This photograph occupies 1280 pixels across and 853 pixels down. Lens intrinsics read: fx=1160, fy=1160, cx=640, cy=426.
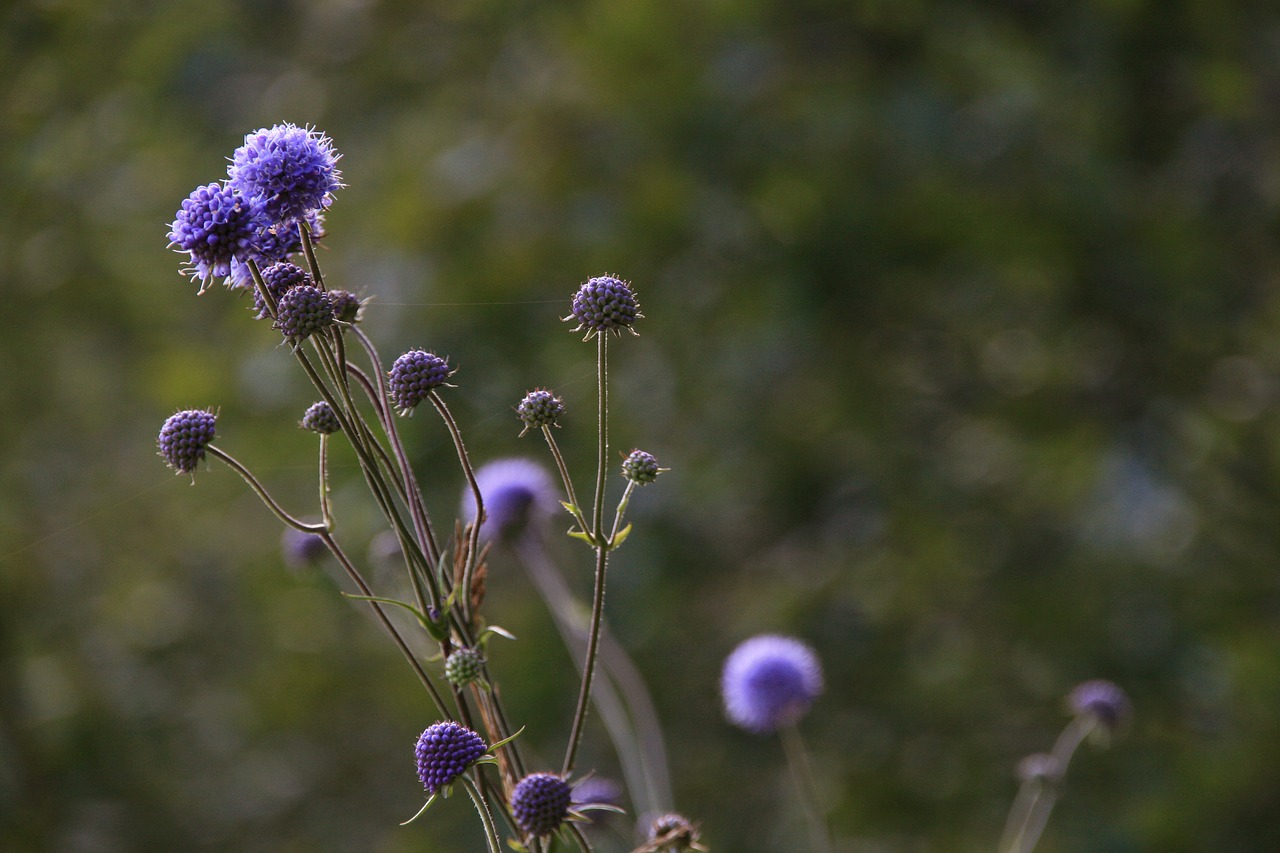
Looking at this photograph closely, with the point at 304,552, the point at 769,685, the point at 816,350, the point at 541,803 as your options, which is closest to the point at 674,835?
the point at 541,803

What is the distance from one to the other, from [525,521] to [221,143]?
3531 millimetres

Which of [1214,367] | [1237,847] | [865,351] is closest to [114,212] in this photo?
[865,351]

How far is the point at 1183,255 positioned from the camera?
4.09 m

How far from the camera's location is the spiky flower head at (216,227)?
1097 mm

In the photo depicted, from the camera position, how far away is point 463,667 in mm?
1072

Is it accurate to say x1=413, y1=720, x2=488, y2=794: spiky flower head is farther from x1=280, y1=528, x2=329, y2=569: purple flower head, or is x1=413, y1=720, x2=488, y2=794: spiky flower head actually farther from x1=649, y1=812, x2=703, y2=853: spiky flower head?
x1=280, y1=528, x2=329, y2=569: purple flower head

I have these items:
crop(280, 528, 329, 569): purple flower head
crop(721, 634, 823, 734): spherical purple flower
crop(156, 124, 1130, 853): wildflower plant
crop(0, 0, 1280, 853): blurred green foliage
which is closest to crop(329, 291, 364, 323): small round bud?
crop(156, 124, 1130, 853): wildflower plant

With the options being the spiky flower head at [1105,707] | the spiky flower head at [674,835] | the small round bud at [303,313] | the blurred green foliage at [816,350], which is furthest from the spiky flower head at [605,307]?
the blurred green foliage at [816,350]

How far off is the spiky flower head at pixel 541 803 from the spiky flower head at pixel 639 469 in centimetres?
30

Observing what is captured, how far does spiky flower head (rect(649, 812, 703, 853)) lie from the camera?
3.90 ft

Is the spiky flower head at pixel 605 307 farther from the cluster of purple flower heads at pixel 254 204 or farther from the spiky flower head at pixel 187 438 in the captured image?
the spiky flower head at pixel 187 438

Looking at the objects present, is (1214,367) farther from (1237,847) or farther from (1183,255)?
(1237,847)

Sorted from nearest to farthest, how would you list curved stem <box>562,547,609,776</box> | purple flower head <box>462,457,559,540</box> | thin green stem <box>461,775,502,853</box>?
thin green stem <box>461,775,502,853</box> < curved stem <box>562,547,609,776</box> < purple flower head <box>462,457,559,540</box>

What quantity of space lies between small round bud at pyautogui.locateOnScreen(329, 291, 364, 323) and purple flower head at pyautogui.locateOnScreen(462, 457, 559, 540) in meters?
0.96
